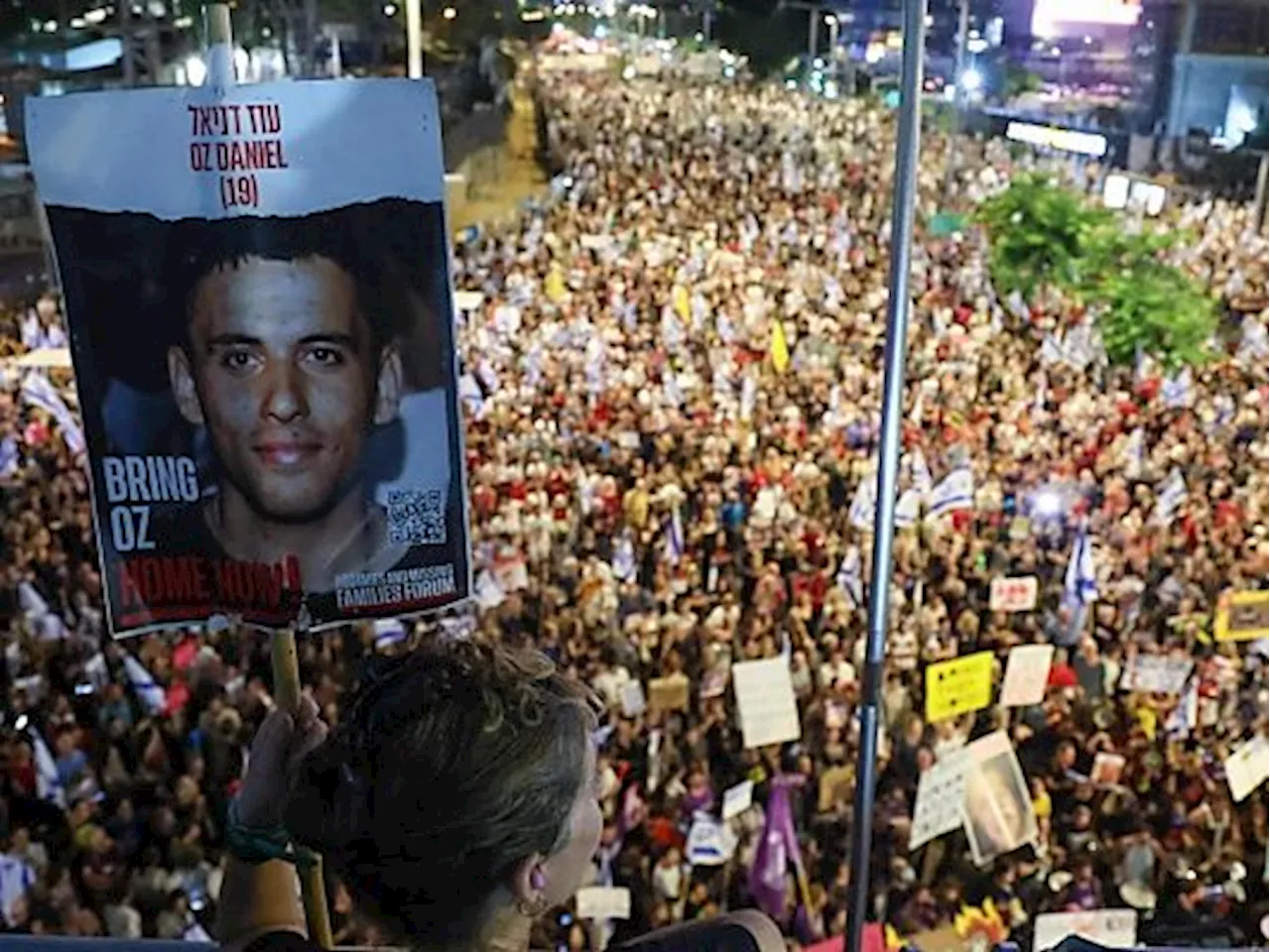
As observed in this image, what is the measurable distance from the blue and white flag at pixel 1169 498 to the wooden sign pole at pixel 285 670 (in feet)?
12.0

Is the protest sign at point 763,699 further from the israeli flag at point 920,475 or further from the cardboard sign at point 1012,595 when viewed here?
the israeli flag at point 920,475

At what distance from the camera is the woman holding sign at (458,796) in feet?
1.76

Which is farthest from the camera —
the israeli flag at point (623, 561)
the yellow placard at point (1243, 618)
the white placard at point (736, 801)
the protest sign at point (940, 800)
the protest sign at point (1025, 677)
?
the israeli flag at point (623, 561)

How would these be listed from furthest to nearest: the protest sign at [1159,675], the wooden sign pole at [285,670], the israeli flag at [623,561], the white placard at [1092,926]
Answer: the israeli flag at [623,561]
the protest sign at [1159,675]
the white placard at [1092,926]
the wooden sign pole at [285,670]

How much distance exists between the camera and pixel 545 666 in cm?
59

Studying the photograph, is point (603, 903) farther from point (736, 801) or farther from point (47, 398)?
point (47, 398)

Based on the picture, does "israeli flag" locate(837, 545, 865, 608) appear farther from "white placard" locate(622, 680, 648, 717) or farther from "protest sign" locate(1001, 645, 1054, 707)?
"white placard" locate(622, 680, 648, 717)

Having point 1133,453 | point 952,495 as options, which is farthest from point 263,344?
point 1133,453

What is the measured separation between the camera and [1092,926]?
2.79 meters

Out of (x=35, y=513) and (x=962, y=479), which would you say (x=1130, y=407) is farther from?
(x=35, y=513)

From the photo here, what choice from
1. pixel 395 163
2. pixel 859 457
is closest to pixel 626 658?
pixel 859 457

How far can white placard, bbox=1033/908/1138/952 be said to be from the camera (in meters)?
2.71

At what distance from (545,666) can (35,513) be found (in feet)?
12.0

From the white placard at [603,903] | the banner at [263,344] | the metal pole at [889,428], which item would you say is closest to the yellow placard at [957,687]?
the white placard at [603,903]
